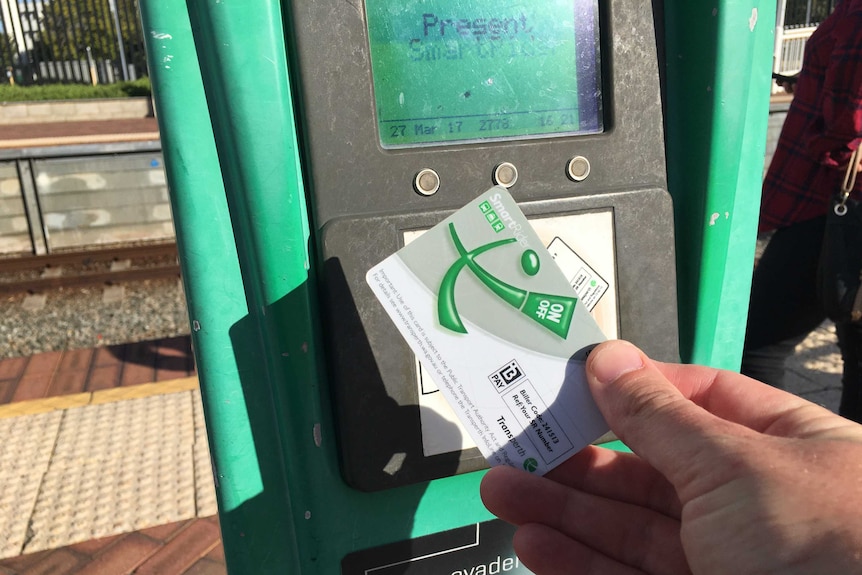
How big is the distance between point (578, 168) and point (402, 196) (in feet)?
0.88

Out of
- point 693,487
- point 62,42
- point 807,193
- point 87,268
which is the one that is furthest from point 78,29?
point 693,487

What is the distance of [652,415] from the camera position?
0.92 metres

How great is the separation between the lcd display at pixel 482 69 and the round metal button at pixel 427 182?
48mm

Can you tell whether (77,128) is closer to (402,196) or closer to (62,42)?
(62,42)

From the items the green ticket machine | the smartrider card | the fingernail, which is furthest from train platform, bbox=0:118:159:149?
the fingernail

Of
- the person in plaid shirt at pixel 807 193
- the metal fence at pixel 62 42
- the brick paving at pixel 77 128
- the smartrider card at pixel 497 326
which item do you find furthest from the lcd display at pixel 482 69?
the metal fence at pixel 62 42

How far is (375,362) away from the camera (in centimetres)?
105

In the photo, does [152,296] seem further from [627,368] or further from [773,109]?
[773,109]

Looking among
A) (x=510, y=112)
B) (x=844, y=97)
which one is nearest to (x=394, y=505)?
(x=510, y=112)

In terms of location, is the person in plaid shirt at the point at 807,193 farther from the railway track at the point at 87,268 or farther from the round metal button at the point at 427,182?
the railway track at the point at 87,268

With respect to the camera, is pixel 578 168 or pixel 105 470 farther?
pixel 105 470

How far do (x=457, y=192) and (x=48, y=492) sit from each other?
2.47m

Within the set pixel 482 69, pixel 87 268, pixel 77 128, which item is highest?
pixel 482 69

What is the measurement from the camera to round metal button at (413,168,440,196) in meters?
1.05
